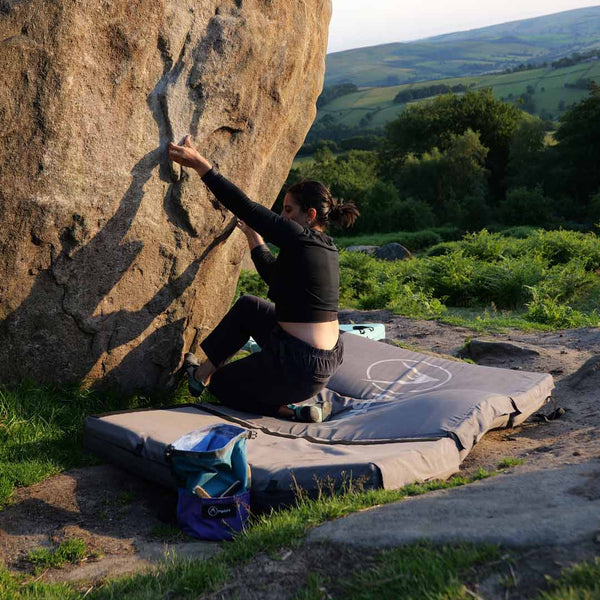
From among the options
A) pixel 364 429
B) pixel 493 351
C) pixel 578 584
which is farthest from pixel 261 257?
pixel 578 584

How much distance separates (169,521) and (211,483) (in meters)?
0.41

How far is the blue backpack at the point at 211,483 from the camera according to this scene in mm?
4254

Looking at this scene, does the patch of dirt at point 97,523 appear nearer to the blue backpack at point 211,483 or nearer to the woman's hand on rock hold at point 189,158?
the blue backpack at point 211,483

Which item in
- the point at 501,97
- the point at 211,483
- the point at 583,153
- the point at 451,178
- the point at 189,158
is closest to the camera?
the point at 211,483

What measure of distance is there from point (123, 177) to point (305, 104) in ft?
9.06

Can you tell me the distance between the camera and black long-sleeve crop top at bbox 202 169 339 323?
17.5 ft

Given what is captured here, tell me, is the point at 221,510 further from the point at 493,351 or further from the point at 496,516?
the point at 493,351

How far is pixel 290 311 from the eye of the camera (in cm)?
543

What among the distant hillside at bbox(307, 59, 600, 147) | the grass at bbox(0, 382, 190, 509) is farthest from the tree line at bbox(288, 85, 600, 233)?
the distant hillside at bbox(307, 59, 600, 147)

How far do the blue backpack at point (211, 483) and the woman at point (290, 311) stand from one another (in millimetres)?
1012

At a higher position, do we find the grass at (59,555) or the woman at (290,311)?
the woman at (290,311)

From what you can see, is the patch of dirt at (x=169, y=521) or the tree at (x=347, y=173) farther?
the tree at (x=347, y=173)

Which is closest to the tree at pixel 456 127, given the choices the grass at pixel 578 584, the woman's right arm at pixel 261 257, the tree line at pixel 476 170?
the tree line at pixel 476 170

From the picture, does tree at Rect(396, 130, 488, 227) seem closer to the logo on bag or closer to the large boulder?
the large boulder
